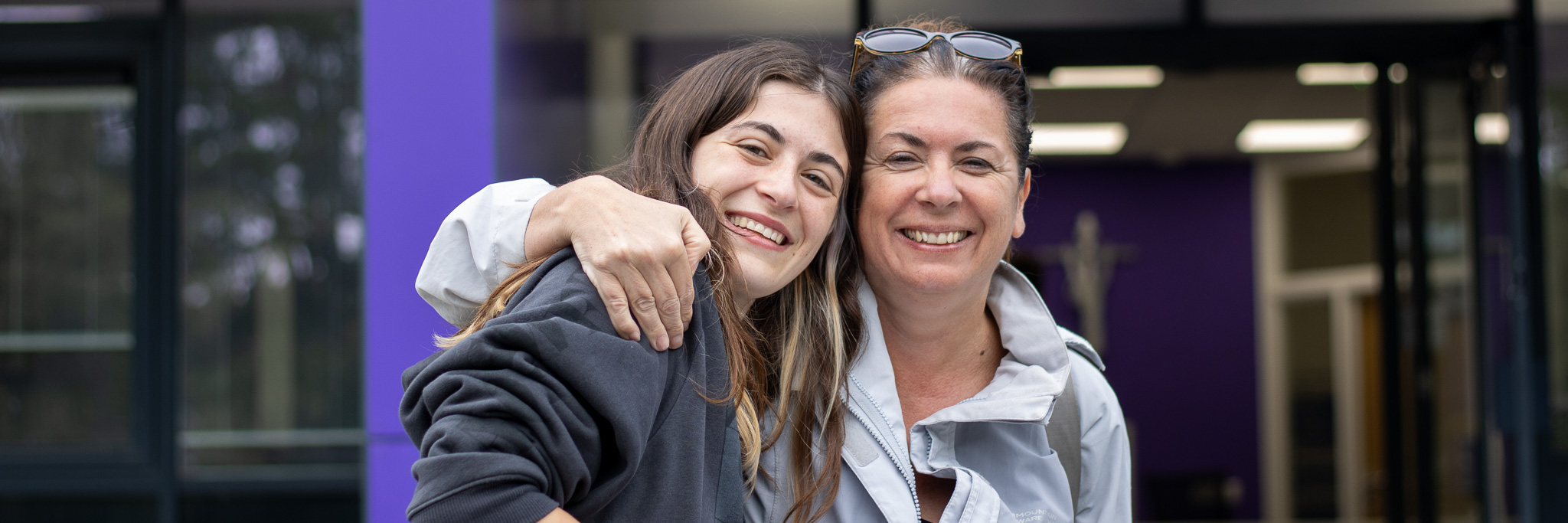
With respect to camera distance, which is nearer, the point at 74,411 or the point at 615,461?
the point at 615,461

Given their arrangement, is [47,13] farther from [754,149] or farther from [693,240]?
[693,240]

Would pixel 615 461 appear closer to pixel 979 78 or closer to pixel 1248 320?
pixel 979 78

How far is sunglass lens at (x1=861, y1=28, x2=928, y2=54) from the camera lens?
1.62 meters

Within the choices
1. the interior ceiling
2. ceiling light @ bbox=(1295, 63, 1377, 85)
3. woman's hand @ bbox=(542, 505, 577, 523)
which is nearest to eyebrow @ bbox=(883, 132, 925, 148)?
woman's hand @ bbox=(542, 505, 577, 523)

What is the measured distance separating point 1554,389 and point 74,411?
527cm

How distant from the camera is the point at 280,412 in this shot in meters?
3.68

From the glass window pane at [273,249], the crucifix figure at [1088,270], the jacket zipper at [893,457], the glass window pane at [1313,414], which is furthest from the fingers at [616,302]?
the glass window pane at [1313,414]

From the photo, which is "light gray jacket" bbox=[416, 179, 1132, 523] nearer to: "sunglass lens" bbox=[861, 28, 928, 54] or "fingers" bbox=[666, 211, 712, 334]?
"fingers" bbox=[666, 211, 712, 334]

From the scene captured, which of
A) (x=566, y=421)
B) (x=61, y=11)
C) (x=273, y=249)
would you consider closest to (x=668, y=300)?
(x=566, y=421)

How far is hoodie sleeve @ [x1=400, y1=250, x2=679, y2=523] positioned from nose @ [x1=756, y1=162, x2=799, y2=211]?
34 centimetres

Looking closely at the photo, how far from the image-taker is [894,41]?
164 centimetres

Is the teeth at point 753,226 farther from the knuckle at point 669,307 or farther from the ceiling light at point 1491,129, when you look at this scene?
the ceiling light at point 1491,129

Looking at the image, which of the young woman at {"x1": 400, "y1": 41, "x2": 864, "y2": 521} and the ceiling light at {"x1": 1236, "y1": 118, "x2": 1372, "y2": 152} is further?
the ceiling light at {"x1": 1236, "y1": 118, "x2": 1372, "y2": 152}

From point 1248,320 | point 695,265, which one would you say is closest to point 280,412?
point 695,265
